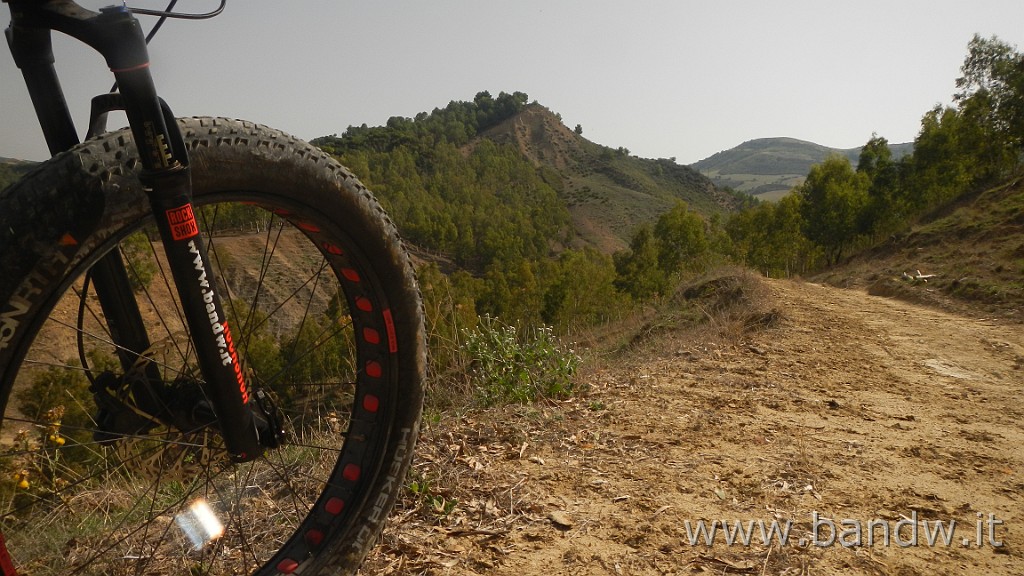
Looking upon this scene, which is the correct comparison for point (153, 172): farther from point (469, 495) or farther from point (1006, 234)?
point (1006, 234)

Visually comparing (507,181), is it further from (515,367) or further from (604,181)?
(515,367)

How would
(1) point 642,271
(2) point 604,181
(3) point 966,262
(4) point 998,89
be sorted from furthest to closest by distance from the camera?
(2) point 604,181, (1) point 642,271, (4) point 998,89, (3) point 966,262

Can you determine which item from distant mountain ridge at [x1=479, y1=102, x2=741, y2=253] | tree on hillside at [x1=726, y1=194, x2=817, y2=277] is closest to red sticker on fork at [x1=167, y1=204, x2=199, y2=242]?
tree on hillside at [x1=726, y1=194, x2=817, y2=277]

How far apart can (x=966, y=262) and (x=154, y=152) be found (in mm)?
15002

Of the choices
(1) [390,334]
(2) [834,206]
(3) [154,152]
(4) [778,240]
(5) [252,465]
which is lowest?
(5) [252,465]

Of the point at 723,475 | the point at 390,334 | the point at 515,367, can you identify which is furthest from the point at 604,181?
the point at 390,334

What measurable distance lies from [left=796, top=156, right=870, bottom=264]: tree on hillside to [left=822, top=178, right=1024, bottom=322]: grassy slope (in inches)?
857

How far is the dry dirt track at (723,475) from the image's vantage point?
2.32 m

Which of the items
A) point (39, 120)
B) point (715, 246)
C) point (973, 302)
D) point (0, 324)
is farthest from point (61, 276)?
point (715, 246)

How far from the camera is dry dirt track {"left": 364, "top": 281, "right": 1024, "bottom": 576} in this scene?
7.63ft

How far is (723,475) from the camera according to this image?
9.97 ft

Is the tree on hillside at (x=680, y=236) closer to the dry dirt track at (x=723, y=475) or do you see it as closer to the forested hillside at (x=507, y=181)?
the forested hillside at (x=507, y=181)

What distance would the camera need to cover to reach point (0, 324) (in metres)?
1.23

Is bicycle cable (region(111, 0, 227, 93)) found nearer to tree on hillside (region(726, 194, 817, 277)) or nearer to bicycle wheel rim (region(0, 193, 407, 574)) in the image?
bicycle wheel rim (region(0, 193, 407, 574))
